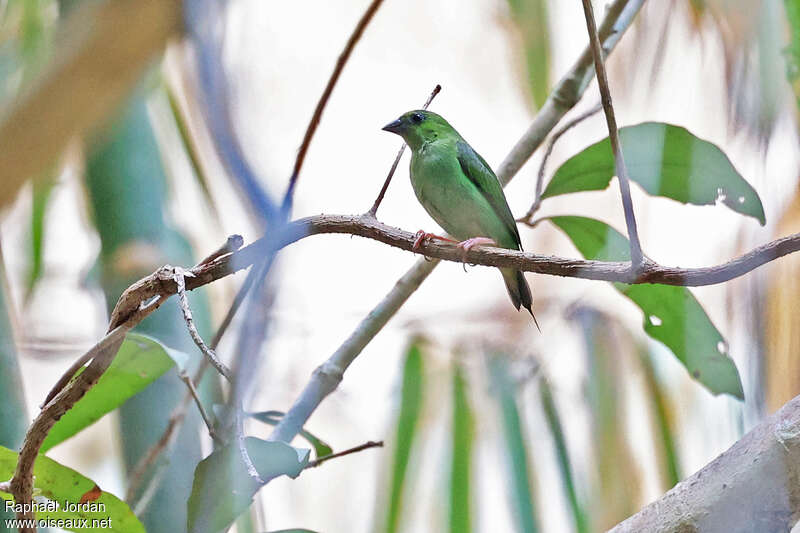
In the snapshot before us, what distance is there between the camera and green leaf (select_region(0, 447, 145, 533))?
1.14 meters

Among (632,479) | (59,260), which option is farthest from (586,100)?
(59,260)

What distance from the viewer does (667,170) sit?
4.39 ft

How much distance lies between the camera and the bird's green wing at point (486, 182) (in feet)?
5.59

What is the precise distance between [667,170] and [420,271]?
1.36 feet

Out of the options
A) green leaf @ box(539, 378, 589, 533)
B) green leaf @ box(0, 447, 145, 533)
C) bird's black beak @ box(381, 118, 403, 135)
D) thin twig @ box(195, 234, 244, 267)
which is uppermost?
bird's black beak @ box(381, 118, 403, 135)

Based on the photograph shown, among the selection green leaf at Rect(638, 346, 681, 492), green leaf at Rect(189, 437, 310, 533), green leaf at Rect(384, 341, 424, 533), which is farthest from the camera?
green leaf at Rect(384, 341, 424, 533)

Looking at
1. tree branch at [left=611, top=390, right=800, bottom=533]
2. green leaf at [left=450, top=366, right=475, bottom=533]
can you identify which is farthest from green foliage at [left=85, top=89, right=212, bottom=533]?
tree branch at [left=611, top=390, right=800, bottom=533]

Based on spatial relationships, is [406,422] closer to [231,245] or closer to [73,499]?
[73,499]

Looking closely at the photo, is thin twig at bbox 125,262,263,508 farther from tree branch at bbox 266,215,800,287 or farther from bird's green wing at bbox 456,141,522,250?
bird's green wing at bbox 456,141,522,250

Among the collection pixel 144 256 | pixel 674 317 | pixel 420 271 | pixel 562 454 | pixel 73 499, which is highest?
pixel 144 256

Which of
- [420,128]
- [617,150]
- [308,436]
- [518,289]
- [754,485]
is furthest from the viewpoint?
[420,128]

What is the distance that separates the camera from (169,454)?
1.41 meters

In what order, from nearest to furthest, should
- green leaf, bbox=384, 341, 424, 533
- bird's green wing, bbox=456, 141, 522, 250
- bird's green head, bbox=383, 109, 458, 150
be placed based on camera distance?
green leaf, bbox=384, 341, 424, 533 → bird's green wing, bbox=456, 141, 522, 250 → bird's green head, bbox=383, 109, 458, 150

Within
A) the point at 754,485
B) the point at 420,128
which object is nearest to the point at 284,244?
the point at 754,485
